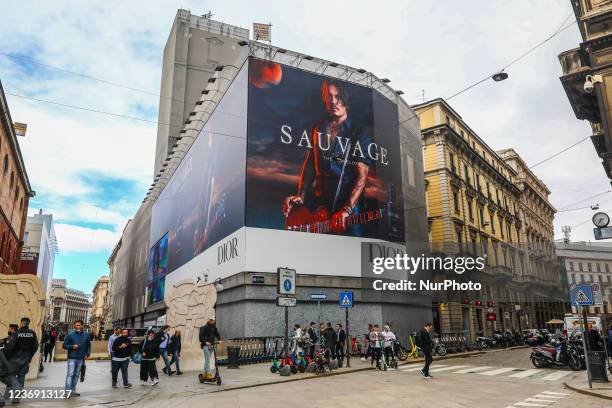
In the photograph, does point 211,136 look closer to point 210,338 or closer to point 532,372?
point 210,338

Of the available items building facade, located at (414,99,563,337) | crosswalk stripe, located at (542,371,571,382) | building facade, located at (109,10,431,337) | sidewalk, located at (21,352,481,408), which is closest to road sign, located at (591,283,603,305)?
A: crosswalk stripe, located at (542,371,571,382)

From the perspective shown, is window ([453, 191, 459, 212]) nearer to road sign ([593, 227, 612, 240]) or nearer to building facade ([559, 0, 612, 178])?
building facade ([559, 0, 612, 178])

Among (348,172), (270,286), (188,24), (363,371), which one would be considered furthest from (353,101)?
(188,24)

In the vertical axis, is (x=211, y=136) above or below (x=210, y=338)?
above

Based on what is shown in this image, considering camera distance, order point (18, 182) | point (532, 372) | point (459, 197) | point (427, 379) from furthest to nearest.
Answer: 1. point (459, 197)
2. point (18, 182)
3. point (532, 372)
4. point (427, 379)

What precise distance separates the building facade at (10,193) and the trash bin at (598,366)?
105ft

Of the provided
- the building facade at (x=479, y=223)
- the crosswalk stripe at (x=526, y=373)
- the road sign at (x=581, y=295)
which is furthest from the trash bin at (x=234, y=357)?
the building facade at (x=479, y=223)

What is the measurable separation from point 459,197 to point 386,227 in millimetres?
17930

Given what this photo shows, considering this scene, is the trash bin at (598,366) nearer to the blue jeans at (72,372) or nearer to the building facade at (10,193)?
the blue jeans at (72,372)

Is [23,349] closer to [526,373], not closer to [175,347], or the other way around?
[175,347]

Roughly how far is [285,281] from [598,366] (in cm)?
923

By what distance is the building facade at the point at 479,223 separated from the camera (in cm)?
4144

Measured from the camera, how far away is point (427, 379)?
1443cm

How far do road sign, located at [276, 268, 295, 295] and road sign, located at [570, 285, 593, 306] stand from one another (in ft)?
27.0
